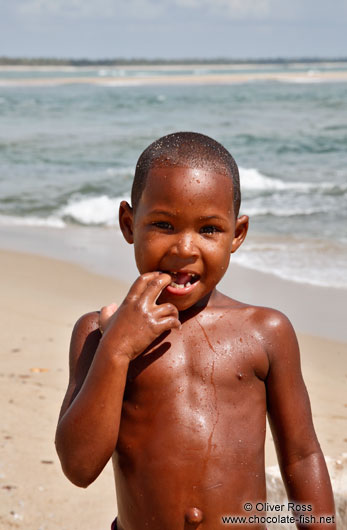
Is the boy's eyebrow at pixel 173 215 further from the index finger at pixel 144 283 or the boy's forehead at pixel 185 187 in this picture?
the index finger at pixel 144 283

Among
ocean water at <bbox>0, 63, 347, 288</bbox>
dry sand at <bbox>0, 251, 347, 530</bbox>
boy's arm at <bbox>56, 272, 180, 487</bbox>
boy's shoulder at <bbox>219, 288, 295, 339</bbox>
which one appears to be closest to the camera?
boy's arm at <bbox>56, 272, 180, 487</bbox>

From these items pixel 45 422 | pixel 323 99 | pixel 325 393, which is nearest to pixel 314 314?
pixel 325 393

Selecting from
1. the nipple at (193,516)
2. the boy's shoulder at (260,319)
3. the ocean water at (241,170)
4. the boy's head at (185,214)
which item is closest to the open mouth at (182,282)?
the boy's head at (185,214)

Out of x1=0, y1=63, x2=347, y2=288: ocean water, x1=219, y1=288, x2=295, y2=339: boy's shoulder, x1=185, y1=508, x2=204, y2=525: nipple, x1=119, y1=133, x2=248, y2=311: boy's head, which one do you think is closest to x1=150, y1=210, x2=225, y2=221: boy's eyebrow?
x1=119, y1=133, x2=248, y2=311: boy's head

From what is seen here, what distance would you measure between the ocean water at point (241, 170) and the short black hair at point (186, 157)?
4.92 meters

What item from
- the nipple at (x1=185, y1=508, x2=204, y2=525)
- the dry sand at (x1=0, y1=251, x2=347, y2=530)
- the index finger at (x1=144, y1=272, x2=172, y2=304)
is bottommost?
the dry sand at (x1=0, y1=251, x2=347, y2=530)

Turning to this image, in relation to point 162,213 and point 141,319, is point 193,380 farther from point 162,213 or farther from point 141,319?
point 162,213

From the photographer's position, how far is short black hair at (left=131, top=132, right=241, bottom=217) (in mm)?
1981

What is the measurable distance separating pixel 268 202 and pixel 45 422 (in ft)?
25.8

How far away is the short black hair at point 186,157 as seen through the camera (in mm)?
1981

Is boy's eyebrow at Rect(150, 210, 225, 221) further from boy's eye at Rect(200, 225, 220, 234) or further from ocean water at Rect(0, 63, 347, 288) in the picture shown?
ocean water at Rect(0, 63, 347, 288)

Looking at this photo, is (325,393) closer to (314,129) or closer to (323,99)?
(314,129)

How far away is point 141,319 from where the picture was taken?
188cm

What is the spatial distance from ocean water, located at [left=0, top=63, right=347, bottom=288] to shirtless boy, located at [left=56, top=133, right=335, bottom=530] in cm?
485
